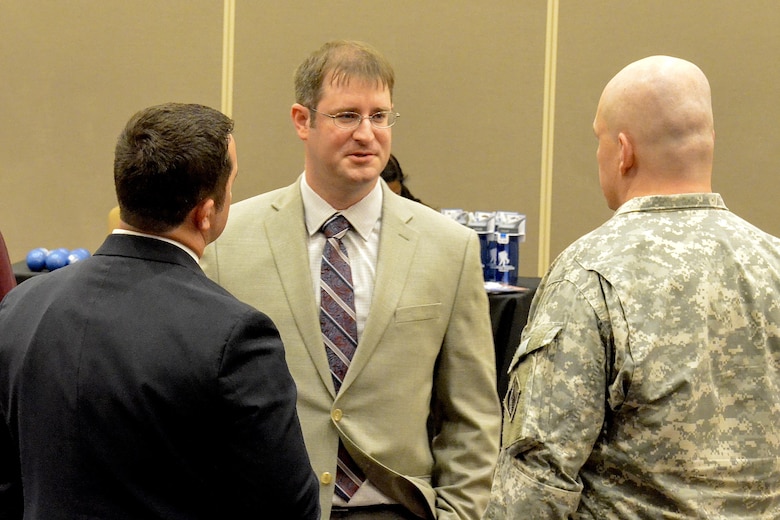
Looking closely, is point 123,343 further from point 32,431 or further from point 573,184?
point 573,184

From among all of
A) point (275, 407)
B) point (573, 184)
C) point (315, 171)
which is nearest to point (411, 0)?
point (573, 184)

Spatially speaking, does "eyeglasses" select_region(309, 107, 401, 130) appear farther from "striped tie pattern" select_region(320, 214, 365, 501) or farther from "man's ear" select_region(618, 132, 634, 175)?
"man's ear" select_region(618, 132, 634, 175)

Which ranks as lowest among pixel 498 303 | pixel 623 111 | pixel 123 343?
pixel 498 303

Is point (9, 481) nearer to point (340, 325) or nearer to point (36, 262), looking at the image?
point (340, 325)

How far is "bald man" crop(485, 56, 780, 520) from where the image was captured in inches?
55.5

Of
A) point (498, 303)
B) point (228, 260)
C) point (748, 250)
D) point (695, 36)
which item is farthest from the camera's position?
point (695, 36)

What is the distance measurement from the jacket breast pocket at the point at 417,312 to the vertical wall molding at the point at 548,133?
A: 3.07m

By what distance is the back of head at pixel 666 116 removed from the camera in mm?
1485

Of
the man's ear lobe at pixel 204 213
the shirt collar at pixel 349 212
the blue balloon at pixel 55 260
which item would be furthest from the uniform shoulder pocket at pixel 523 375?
the blue balloon at pixel 55 260

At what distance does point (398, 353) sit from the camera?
2041 mm

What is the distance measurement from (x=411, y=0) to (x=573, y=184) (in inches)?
53.6

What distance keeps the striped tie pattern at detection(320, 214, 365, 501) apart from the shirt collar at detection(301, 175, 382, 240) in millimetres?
61

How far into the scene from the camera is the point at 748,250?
1.47 m

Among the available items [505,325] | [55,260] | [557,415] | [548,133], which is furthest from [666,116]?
[548,133]
